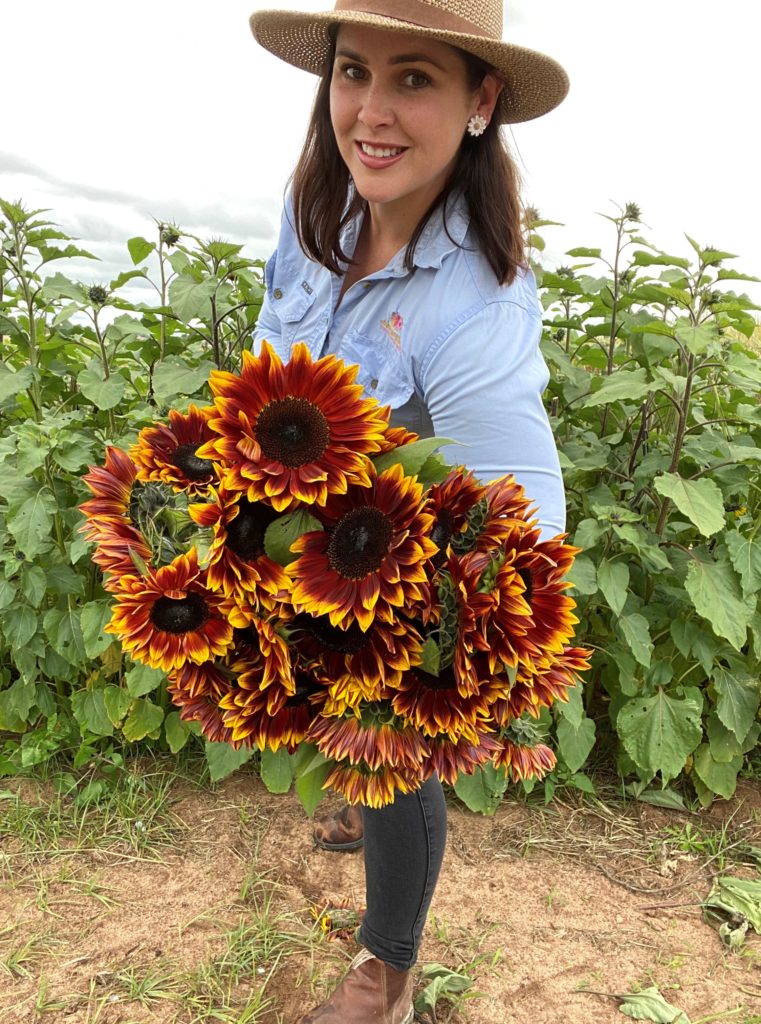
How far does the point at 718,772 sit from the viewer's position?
2.31 meters

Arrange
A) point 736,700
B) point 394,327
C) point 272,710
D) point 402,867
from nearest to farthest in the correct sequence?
point 272,710
point 394,327
point 402,867
point 736,700

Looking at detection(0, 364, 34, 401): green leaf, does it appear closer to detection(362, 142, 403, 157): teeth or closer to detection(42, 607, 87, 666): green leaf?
detection(42, 607, 87, 666): green leaf

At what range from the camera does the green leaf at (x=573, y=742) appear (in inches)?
84.7

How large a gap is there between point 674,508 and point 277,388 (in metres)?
1.68

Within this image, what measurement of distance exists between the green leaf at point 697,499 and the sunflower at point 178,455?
1.14 m

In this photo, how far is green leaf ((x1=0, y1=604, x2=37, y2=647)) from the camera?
212cm

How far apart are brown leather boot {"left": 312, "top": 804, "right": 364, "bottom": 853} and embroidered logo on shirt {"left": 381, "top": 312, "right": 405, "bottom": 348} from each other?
Answer: 127cm

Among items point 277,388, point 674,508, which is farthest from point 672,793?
point 277,388

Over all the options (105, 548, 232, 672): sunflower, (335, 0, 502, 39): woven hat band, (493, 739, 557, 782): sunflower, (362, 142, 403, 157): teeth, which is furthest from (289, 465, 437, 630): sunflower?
(335, 0, 502, 39): woven hat band

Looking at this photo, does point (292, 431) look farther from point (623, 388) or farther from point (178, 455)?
point (623, 388)

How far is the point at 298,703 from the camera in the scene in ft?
3.55

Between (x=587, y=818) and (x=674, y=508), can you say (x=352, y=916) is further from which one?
(x=674, y=508)

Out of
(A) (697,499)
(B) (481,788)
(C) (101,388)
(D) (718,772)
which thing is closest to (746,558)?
(A) (697,499)

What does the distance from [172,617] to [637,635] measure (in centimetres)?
141
